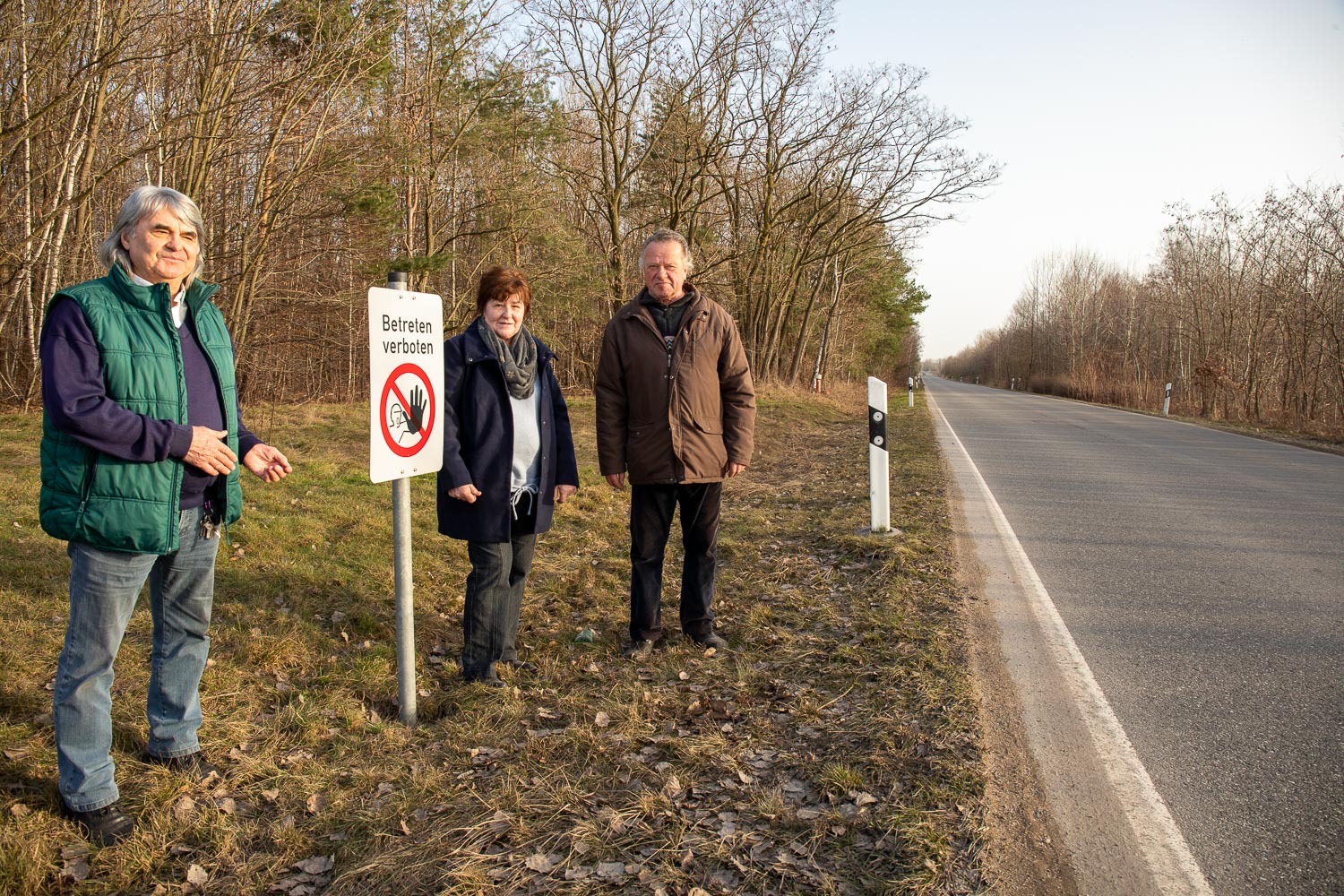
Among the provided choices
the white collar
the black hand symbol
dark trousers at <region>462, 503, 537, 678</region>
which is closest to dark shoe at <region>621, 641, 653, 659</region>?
dark trousers at <region>462, 503, 537, 678</region>

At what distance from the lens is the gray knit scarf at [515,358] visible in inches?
156

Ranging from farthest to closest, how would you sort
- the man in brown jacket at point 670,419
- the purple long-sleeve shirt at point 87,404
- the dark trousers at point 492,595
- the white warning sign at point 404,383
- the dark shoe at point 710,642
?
1. the dark shoe at point 710,642
2. the man in brown jacket at point 670,419
3. the dark trousers at point 492,595
4. the white warning sign at point 404,383
5. the purple long-sleeve shirt at point 87,404

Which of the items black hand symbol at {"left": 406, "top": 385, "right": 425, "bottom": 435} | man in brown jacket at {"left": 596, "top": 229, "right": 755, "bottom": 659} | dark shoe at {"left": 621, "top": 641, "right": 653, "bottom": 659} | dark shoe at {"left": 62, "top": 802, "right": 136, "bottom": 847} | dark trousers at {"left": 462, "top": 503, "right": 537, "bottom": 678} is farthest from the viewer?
dark shoe at {"left": 621, "top": 641, "right": 653, "bottom": 659}

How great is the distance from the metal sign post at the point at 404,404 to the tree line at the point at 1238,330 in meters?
21.8

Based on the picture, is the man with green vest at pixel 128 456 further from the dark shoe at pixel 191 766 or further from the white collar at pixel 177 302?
the dark shoe at pixel 191 766

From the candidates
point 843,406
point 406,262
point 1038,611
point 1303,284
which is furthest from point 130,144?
point 1303,284

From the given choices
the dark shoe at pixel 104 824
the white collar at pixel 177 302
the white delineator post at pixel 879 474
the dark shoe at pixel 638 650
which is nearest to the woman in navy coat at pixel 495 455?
the dark shoe at pixel 638 650

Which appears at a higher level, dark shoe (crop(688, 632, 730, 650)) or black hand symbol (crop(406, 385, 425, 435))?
black hand symbol (crop(406, 385, 425, 435))

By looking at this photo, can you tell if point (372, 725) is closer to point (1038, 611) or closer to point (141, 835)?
point (141, 835)

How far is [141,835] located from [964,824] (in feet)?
9.14

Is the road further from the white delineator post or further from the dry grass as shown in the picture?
the white delineator post

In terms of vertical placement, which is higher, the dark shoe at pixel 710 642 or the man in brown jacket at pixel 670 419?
the man in brown jacket at pixel 670 419

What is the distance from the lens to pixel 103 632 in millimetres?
2688

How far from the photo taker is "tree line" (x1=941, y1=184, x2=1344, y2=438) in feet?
74.0
